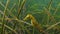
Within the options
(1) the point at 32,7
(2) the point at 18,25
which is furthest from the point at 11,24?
(1) the point at 32,7

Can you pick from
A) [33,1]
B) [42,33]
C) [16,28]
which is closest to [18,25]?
[16,28]

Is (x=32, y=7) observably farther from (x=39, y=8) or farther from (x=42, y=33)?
(x=42, y=33)

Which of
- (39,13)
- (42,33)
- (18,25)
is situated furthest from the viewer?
(39,13)

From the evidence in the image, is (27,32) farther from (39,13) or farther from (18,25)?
(39,13)

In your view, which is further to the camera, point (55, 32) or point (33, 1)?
point (33, 1)

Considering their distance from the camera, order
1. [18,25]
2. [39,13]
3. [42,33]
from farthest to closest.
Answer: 1. [39,13]
2. [18,25]
3. [42,33]

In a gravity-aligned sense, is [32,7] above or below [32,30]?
above
